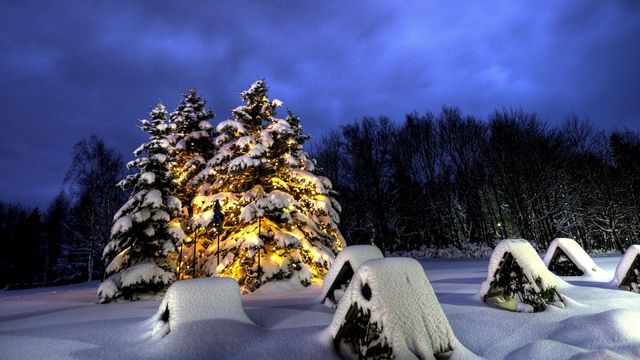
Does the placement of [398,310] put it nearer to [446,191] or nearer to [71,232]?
[446,191]

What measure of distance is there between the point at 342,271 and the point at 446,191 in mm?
27559

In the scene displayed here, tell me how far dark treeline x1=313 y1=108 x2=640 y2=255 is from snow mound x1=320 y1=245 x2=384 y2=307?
74.6 ft

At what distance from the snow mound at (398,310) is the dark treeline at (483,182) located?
24.8 metres

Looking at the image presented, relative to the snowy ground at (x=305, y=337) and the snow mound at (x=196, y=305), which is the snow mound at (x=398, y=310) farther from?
the snow mound at (x=196, y=305)

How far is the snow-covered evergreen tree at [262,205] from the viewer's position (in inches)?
468

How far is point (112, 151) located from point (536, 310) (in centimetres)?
2994

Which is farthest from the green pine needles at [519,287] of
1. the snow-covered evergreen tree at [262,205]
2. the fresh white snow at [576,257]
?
the snow-covered evergreen tree at [262,205]

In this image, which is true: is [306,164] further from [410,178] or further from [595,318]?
[410,178]

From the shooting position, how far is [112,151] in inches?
1061

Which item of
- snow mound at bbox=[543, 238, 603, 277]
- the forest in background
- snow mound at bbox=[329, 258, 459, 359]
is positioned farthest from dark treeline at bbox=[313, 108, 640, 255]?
snow mound at bbox=[329, 258, 459, 359]

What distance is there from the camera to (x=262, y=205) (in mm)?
11891

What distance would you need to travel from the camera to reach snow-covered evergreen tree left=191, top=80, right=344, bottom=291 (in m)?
11.9

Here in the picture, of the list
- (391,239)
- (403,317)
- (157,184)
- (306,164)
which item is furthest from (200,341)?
(391,239)

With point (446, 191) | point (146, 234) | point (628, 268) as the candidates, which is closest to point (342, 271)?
point (628, 268)
